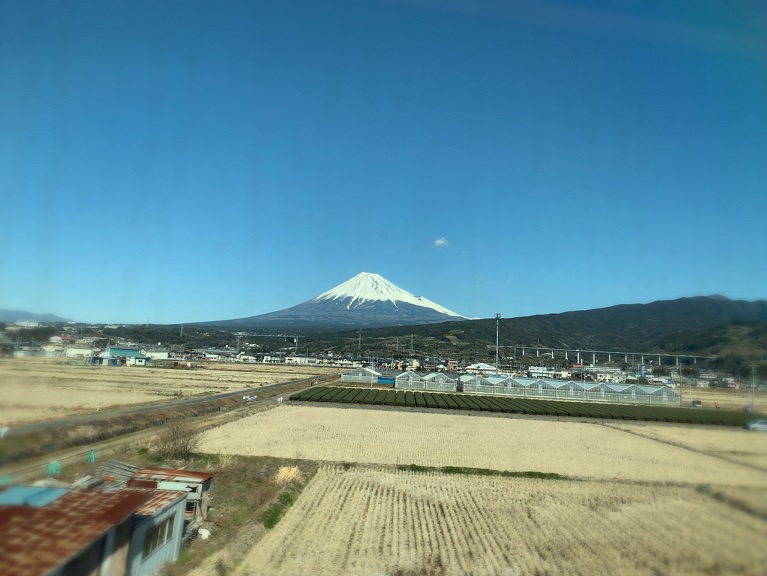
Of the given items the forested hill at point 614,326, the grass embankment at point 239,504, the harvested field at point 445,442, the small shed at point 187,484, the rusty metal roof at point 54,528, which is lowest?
the harvested field at point 445,442

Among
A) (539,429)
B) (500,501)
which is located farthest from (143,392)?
(500,501)

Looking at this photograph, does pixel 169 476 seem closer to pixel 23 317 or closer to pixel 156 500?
pixel 156 500

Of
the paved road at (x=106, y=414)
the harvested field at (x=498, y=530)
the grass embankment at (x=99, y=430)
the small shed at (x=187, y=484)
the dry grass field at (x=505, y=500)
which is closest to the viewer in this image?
the harvested field at (x=498, y=530)

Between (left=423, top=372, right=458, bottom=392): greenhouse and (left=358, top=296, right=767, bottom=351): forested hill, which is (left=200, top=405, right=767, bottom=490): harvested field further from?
(left=423, top=372, right=458, bottom=392): greenhouse

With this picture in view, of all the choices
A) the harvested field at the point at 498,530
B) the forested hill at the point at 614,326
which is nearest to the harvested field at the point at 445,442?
the harvested field at the point at 498,530

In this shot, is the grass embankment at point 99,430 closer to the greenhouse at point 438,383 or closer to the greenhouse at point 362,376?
the greenhouse at point 362,376

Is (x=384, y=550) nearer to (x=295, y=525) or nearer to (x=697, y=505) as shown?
(x=295, y=525)
